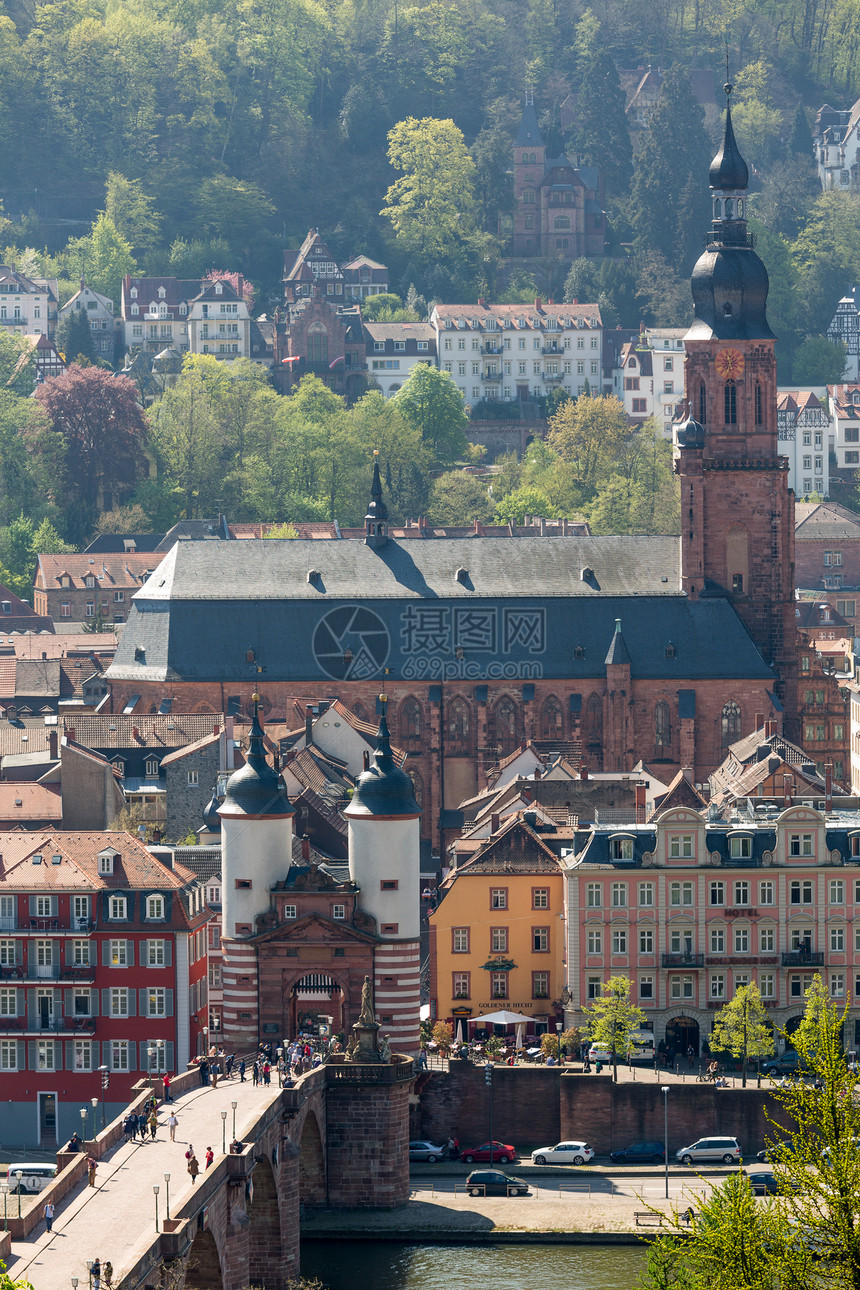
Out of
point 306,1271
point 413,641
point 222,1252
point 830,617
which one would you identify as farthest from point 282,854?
point 830,617

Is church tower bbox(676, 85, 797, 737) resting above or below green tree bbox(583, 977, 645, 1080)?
above

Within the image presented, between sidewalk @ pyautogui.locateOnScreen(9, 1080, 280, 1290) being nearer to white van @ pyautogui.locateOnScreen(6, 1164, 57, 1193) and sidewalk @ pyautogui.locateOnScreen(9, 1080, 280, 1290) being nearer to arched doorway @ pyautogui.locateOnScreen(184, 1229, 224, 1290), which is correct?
arched doorway @ pyautogui.locateOnScreen(184, 1229, 224, 1290)

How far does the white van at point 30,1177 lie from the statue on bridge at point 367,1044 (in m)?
9.83

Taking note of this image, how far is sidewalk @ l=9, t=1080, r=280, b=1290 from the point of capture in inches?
2606

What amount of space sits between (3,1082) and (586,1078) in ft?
57.6

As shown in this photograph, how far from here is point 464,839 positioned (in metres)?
118

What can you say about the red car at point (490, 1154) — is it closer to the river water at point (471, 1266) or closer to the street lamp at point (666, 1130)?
the street lamp at point (666, 1130)

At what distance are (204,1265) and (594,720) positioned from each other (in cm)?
6830

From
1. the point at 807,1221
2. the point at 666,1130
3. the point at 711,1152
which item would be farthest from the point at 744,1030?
the point at 807,1221

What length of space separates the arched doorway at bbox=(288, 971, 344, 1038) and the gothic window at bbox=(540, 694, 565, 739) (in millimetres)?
41552

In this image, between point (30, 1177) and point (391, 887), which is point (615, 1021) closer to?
point (391, 887)

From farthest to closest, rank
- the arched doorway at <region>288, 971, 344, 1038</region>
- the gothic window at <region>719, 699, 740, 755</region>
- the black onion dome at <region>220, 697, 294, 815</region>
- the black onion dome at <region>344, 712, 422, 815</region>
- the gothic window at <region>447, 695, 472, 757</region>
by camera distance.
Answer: the gothic window at <region>447, 695, 472, 757</region>
the gothic window at <region>719, 699, 740, 755</region>
the black onion dome at <region>220, 697, 294, 815</region>
the arched doorway at <region>288, 971, 344, 1038</region>
the black onion dome at <region>344, 712, 422, 815</region>

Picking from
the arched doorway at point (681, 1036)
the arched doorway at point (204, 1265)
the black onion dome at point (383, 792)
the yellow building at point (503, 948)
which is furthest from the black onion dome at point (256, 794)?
the arched doorway at point (204, 1265)

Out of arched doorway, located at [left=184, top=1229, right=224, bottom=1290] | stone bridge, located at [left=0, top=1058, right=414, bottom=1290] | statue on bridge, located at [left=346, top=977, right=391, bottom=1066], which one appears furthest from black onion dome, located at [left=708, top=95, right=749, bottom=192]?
arched doorway, located at [left=184, top=1229, right=224, bottom=1290]
